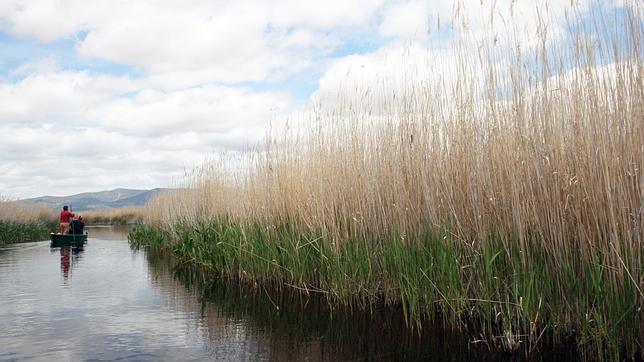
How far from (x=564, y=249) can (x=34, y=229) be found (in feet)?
85.6

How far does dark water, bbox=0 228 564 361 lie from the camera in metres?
4.54

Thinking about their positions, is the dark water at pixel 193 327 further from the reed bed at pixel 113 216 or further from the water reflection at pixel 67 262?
the reed bed at pixel 113 216

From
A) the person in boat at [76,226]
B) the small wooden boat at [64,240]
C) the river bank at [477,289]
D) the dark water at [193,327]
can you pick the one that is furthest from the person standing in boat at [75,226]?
the river bank at [477,289]

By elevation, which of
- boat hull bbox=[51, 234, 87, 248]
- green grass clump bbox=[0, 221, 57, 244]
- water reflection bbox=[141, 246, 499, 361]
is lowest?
water reflection bbox=[141, 246, 499, 361]

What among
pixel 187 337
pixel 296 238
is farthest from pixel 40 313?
pixel 296 238

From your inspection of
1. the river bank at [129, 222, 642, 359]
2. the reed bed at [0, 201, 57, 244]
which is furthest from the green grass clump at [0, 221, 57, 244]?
the river bank at [129, 222, 642, 359]

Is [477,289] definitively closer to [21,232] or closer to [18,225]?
[21,232]

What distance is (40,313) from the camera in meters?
6.41

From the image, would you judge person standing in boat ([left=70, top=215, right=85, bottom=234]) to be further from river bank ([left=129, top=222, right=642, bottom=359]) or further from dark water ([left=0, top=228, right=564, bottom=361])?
river bank ([left=129, top=222, right=642, bottom=359])

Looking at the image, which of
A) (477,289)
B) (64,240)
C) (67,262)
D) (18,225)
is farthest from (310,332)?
(18,225)

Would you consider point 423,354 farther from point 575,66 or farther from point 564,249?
point 575,66

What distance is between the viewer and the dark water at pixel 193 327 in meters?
4.54

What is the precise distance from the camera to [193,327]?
223 inches

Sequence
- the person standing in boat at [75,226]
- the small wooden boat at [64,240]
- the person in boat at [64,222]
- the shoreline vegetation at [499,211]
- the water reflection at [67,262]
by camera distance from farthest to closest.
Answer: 1. the person standing in boat at [75,226]
2. the person in boat at [64,222]
3. the small wooden boat at [64,240]
4. the water reflection at [67,262]
5. the shoreline vegetation at [499,211]
